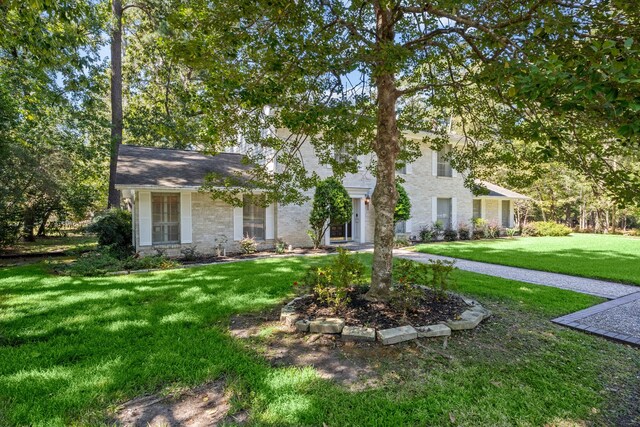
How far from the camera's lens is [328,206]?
12.5 metres

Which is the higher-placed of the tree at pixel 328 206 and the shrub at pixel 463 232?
the tree at pixel 328 206

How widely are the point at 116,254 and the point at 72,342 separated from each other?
6.54m

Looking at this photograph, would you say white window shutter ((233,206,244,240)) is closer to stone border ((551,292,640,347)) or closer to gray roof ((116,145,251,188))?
gray roof ((116,145,251,188))

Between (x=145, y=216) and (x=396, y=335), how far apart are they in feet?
31.0

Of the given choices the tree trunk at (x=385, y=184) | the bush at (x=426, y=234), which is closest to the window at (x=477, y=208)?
the bush at (x=426, y=234)

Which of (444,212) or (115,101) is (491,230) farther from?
(115,101)

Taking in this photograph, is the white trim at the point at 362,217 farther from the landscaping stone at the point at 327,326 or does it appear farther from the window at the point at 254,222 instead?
the landscaping stone at the point at 327,326

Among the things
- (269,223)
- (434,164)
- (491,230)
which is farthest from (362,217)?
(491,230)

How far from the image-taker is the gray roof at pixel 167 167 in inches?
406

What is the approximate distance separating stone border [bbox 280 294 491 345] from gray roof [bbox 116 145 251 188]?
5.85 metres

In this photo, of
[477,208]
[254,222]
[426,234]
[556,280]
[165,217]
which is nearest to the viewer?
[556,280]

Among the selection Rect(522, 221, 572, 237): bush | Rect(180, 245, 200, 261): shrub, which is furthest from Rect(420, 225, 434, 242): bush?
Rect(180, 245, 200, 261): shrub

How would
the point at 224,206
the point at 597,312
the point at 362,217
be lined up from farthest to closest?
1. the point at 362,217
2. the point at 224,206
3. the point at 597,312

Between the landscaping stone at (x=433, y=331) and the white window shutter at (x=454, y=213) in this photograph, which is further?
the white window shutter at (x=454, y=213)
